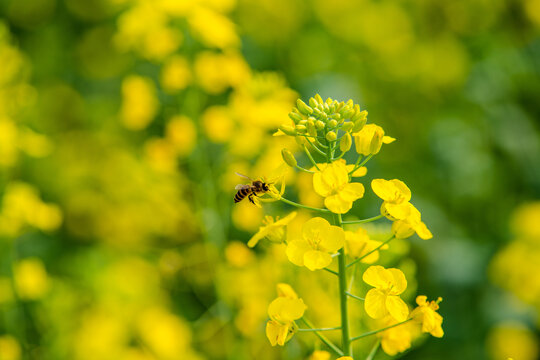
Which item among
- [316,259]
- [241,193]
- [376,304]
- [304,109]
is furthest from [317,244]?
[241,193]

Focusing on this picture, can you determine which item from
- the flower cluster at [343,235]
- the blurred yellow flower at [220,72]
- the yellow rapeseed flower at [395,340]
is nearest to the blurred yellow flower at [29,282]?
the blurred yellow flower at [220,72]

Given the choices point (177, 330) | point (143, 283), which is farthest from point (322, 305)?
point (143, 283)

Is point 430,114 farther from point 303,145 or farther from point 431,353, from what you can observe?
point 303,145

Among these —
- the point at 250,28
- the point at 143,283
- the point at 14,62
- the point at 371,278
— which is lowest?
the point at 143,283

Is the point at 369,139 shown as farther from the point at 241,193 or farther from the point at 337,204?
the point at 241,193

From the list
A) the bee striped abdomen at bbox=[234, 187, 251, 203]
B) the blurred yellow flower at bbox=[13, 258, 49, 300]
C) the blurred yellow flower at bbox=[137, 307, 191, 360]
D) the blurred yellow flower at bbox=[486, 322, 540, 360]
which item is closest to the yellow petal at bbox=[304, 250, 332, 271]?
the bee striped abdomen at bbox=[234, 187, 251, 203]

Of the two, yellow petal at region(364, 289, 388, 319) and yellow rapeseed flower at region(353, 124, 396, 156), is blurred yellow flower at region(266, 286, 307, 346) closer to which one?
yellow petal at region(364, 289, 388, 319)
